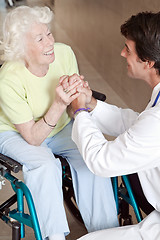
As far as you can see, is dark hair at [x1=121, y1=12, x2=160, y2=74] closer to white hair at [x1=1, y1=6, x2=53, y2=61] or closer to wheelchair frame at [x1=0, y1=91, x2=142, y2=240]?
white hair at [x1=1, y1=6, x2=53, y2=61]

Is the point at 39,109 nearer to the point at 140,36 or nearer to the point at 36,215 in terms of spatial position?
the point at 36,215

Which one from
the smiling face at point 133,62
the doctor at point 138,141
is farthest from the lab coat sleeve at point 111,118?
the smiling face at point 133,62

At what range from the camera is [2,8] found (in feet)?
25.4

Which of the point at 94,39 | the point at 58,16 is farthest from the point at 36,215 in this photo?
the point at 58,16

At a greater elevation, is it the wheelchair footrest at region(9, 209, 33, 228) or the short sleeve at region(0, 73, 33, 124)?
the short sleeve at region(0, 73, 33, 124)

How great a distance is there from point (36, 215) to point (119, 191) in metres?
0.54

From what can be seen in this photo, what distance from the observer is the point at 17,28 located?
2.09m

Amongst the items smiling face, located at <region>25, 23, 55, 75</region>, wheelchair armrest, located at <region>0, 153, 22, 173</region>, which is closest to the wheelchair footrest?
wheelchair armrest, located at <region>0, 153, 22, 173</region>

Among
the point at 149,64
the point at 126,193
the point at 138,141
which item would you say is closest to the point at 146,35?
the point at 149,64

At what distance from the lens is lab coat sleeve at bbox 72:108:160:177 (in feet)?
5.25

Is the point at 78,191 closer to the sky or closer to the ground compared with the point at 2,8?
closer to the ground

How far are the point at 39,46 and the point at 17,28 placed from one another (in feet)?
0.44

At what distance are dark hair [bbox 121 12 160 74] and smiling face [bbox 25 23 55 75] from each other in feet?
1.73

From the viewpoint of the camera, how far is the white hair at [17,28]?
6.86 feet
